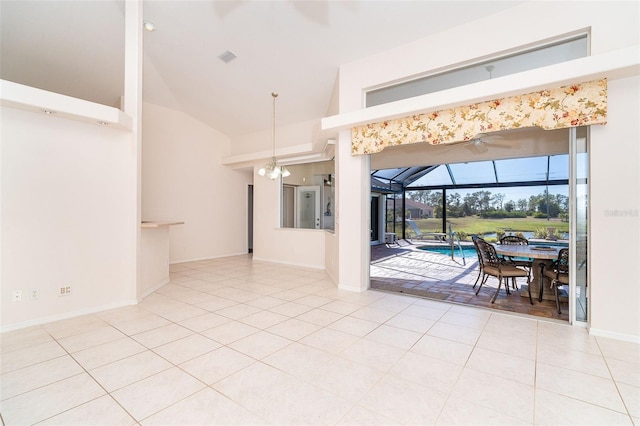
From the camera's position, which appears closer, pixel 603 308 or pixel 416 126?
pixel 603 308

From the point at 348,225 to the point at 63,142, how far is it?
3692mm

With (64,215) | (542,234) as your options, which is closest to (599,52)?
(64,215)

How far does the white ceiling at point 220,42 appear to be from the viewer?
348cm

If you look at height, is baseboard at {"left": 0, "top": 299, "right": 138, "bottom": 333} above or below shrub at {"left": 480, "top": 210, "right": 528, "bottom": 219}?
below

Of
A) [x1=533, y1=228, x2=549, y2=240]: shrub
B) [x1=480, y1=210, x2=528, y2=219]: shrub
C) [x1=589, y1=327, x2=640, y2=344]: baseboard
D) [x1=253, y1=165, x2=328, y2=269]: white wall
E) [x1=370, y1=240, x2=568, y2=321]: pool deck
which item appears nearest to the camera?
[x1=589, y1=327, x2=640, y2=344]: baseboard

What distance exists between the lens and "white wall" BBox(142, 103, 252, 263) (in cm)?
628

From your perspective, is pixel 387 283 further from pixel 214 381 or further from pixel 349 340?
pixel 214 381

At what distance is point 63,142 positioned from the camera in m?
3.24

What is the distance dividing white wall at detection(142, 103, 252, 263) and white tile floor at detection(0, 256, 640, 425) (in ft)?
11.5

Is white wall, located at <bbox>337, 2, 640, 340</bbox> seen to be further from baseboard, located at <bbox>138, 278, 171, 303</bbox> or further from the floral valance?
baseboard, located at <bbox>138, 278, 171, 303</bbox>

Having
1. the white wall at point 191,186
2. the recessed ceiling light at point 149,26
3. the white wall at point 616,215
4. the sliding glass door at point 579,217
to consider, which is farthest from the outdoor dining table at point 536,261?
the white wall at point 191,186

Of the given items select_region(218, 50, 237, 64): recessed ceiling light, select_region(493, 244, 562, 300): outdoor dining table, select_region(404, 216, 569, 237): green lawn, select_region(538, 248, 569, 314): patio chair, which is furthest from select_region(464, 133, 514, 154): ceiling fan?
select_region(404, 216, 569, 237): green lawn

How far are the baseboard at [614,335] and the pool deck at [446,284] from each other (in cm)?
49

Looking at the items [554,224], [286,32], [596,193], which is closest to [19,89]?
[286,32]
